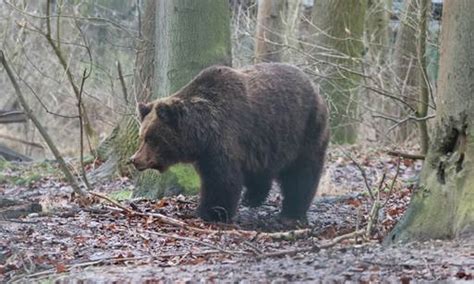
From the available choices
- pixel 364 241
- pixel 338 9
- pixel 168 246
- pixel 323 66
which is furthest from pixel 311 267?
pixel 338 9

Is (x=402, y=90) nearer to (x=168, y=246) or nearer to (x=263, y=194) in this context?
(x=263, y=194)

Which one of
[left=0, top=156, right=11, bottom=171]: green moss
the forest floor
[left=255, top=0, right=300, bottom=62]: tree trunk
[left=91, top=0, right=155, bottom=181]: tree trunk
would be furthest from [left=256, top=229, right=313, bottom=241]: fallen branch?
[left=255, top=0, right=300, bottom=62]: tree trunk

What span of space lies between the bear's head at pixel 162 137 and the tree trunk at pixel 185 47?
1.11m

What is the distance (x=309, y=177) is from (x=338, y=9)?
8.40 meters

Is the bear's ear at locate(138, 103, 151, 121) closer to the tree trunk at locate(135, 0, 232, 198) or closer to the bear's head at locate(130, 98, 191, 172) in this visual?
the bear's head at locate(130, 98, 191, 172)

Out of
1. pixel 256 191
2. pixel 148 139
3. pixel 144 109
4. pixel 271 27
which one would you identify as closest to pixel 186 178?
pixel 256 191

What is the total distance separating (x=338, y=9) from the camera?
19.3 metres

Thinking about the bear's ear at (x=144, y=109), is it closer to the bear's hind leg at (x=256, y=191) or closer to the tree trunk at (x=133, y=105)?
the bear's hind leg at (x=256, y=191)

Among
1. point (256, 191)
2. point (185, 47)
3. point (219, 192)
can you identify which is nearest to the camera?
point (219, 192)

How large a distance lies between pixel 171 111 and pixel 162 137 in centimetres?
35

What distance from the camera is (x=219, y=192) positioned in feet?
34.1

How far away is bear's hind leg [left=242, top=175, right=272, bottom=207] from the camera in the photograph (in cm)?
1147

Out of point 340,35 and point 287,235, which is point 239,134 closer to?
point 287,235

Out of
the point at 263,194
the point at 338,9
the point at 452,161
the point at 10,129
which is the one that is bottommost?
the point at 10,129
